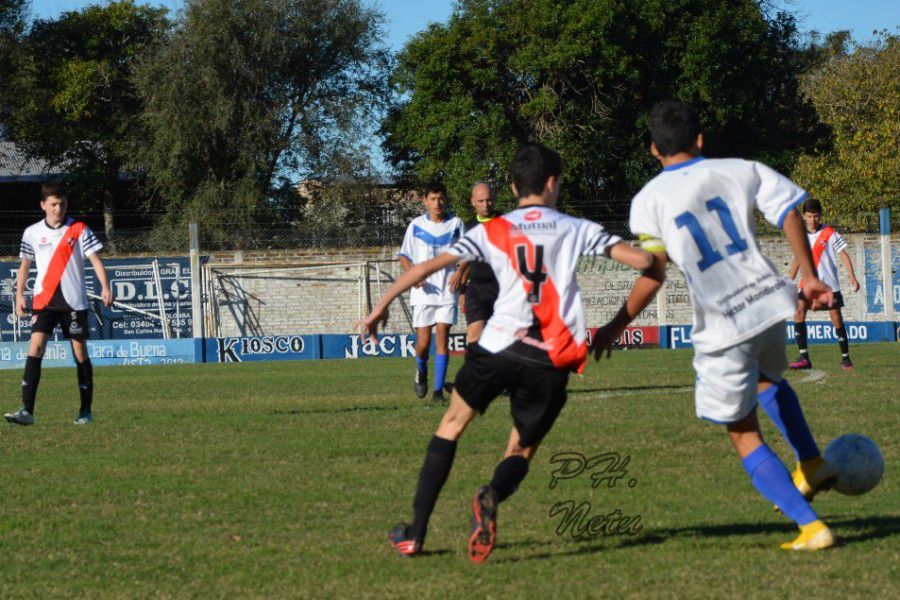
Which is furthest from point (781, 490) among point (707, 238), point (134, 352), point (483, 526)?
point (134, 352)

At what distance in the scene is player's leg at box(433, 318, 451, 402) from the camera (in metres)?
12.0

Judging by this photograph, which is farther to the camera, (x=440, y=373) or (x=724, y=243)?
(x=440, y=373)

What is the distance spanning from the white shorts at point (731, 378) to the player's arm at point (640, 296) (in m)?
0.30

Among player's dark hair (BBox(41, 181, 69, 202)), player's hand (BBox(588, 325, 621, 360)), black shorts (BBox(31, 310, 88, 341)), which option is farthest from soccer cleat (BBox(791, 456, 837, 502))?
player's dark hair (BBox(41, 181, 69, 202))

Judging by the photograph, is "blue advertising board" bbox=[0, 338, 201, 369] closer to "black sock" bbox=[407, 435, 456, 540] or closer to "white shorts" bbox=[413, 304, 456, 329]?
"white shorts" bbox=[413, 304, 456, 329]

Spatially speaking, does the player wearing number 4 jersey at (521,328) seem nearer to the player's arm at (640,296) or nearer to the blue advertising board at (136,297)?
the player's arm at (640,296)

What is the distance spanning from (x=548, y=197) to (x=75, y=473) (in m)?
3.92

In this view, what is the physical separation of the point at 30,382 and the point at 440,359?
370 centimetres

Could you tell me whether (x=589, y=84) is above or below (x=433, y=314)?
above

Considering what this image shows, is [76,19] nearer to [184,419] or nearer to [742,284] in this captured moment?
[184,419]

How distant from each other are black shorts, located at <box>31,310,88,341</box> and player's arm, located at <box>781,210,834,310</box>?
278 inches

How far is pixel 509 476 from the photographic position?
16.6 ft

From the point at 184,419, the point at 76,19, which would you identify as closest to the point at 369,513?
the point at 184,419

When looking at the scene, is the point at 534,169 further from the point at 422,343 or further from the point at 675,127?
the point at 422,343
